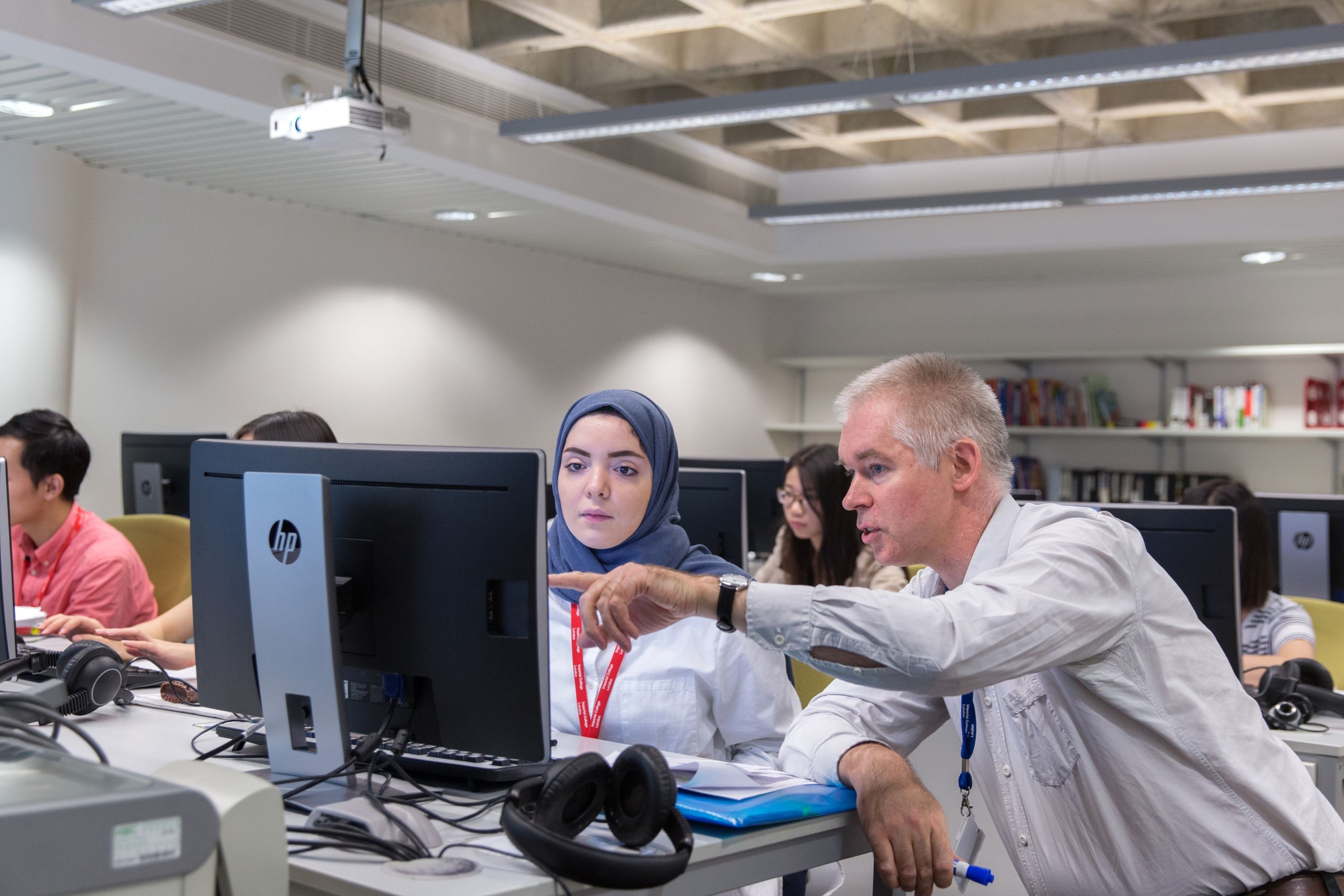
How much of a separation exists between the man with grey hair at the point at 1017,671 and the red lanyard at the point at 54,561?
2211 mm

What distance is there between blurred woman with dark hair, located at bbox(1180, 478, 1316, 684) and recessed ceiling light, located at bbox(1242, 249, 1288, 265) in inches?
175

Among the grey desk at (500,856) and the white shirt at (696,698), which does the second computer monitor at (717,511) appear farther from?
the grey desk at (500,856)

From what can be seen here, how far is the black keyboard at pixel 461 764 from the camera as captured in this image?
163cm

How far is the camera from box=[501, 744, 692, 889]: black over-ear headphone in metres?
1.28

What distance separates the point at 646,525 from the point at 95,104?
3.57 meters

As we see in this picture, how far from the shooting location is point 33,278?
17.6ft

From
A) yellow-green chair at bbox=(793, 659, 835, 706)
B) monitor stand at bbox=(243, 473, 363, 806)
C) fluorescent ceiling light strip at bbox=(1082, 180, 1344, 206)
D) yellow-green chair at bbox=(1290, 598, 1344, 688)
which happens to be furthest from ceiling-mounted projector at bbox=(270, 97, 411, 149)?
fluorescent ceiling light strip at bbox=(1082, 180, 1344, 206)

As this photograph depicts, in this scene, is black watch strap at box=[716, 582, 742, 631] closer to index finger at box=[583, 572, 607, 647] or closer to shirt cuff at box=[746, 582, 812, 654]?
shirt cuff at box=[746, 582, 812, 654]

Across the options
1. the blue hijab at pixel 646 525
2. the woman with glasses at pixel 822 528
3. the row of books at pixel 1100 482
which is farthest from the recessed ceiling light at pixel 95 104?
the row of books at pixel 1100 482

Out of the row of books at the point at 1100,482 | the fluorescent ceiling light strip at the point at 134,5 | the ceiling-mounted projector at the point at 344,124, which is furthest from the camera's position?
the row of books at the point at 1100,482

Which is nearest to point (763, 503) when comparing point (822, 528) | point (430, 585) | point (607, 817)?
point (822, 528)

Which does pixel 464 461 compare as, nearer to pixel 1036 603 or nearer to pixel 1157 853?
pixel 1036 603

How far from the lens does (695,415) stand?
927 centimetres

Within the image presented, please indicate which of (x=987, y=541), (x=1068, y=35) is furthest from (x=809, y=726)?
(x=1068, y=35)
